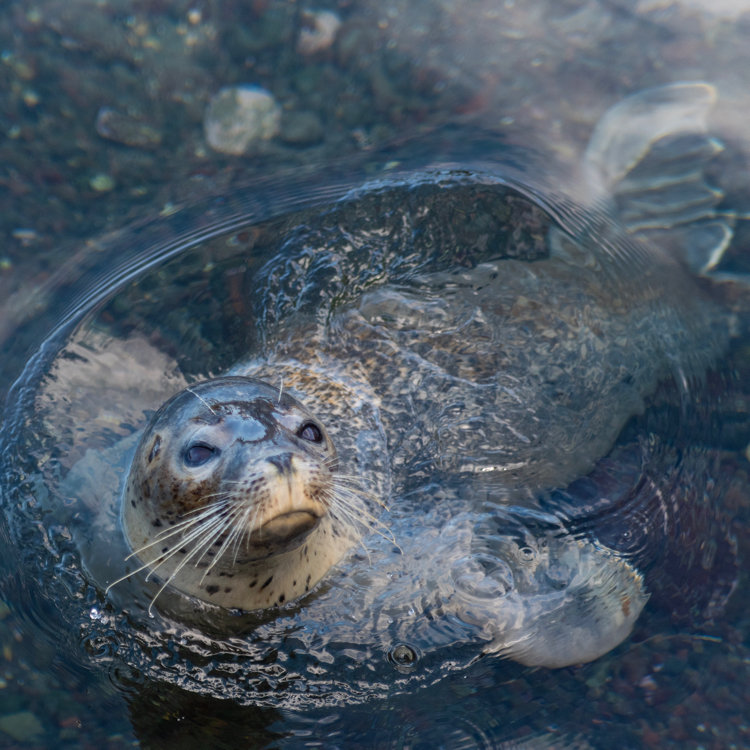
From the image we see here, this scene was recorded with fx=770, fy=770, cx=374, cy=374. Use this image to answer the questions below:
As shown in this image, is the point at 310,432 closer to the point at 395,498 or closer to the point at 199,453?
the point at 199,453

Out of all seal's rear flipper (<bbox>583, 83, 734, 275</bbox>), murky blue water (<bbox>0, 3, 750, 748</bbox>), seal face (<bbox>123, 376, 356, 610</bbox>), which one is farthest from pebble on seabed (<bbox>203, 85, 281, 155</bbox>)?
seal face (<bbox>123, 376, 356, 610</bbox>)

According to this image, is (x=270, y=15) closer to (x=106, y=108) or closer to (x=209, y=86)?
(x=209, y=86)

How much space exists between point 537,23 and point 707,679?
15.5 ft

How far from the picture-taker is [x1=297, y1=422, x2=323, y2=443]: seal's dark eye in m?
2.86

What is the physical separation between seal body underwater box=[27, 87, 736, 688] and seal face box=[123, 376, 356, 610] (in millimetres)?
10

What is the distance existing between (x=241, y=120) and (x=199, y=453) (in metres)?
3.18

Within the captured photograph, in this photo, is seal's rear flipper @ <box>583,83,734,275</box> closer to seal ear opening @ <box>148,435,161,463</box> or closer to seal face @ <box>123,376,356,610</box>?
seal face @ <box>123,376,356,610</box>

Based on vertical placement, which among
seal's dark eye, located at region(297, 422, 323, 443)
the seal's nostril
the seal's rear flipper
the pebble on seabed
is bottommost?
the seal's nostril

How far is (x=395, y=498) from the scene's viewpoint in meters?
3.59

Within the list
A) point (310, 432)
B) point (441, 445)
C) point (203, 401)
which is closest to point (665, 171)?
point (441, 445)

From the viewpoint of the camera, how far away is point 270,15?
18.2 feet

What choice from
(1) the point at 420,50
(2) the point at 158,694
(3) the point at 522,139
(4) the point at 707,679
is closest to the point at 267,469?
(2) the point at 158,694

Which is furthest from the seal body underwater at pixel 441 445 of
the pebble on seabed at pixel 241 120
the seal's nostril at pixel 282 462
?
the pebble on seabed at pixel 241 120

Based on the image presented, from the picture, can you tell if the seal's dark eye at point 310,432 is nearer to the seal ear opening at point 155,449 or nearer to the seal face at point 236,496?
the seal face at point 236,496
